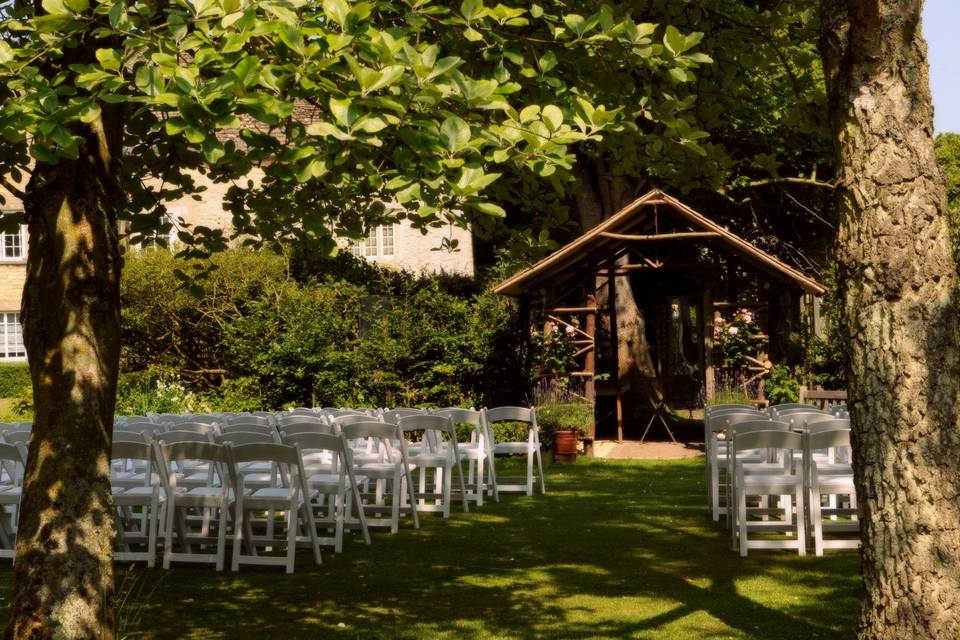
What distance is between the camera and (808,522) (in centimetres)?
971

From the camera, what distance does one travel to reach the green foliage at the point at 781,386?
17.8m

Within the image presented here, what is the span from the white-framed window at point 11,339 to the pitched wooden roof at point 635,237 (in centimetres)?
1894

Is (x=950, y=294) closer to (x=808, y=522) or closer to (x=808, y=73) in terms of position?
(x=808, y=73)

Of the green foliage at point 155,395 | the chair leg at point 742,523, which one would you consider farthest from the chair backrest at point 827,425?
the green foliage at point 155,395

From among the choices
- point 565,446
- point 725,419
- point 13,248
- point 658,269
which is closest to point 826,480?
point 725,419

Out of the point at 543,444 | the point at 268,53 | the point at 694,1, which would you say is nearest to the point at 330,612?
the point at 268,53

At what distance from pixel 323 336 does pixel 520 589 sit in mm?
12625

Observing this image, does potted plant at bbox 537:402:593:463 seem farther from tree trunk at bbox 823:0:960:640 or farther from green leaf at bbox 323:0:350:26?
green leaf at bbox 323:0:350:26

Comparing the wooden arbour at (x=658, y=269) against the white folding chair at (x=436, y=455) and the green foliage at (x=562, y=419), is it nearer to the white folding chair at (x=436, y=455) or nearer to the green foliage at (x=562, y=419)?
the green foliage at (x=562, y=419)

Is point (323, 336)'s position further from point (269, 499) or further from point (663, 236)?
point (269, 499)

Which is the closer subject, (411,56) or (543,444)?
(411,56)

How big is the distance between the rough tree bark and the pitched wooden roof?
2873 mm

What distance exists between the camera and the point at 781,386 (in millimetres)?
17938

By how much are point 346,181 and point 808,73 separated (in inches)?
162
